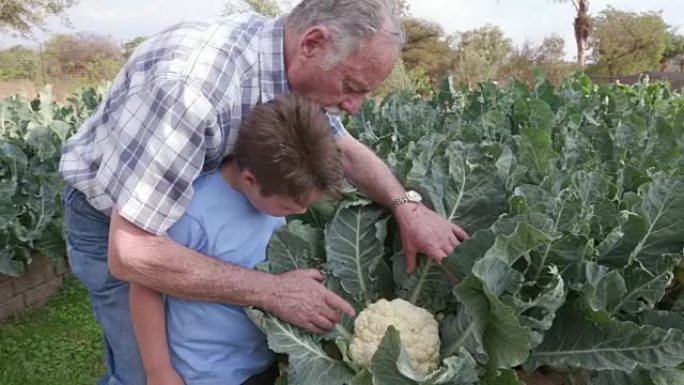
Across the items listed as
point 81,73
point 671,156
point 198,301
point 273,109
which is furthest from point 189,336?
point 81,73

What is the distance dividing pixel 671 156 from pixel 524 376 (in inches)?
53.3

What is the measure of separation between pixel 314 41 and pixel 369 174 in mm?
526

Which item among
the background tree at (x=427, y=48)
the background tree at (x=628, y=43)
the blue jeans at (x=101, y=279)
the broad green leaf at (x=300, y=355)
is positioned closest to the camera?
the broad green leaf at (x=300, y=355)

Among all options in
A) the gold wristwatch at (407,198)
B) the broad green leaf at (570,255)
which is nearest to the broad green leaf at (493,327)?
the broad green leaf at (570,255)

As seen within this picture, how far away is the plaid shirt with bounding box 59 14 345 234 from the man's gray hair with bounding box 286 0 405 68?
0.12 m

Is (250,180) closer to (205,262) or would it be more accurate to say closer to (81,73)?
(205,262)

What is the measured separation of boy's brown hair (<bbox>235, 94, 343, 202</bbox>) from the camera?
5.28ft

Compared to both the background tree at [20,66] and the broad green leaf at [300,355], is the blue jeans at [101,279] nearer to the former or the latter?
the broad green leaf at [300,355]

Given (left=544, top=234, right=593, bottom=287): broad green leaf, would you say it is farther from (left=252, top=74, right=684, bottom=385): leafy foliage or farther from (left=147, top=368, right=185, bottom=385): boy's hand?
(left=147, top=368, right=185, bottom=385): boy's hand

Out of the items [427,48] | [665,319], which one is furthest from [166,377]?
[427,48]

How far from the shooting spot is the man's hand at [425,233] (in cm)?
187

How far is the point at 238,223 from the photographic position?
1816 mm

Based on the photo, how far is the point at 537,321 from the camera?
1603 millimetres

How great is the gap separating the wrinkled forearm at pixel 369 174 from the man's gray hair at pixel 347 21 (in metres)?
0.45
